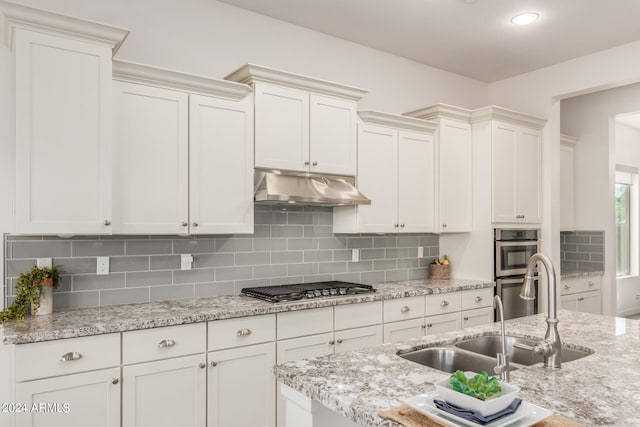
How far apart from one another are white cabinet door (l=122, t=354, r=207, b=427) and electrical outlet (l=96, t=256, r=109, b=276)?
0.72 meters

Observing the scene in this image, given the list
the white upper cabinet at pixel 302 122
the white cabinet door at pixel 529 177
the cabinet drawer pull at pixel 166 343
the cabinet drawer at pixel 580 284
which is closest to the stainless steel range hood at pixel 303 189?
the white upper cabinet at pixel 302 122

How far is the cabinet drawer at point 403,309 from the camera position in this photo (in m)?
3.49

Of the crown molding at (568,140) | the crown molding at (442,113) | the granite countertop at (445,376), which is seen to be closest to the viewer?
the granite countertop at (445,376)

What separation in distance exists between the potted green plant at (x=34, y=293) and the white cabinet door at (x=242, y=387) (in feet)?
3.09

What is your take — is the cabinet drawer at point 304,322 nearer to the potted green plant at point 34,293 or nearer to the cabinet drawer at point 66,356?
the cabinet drawer at point 66,356

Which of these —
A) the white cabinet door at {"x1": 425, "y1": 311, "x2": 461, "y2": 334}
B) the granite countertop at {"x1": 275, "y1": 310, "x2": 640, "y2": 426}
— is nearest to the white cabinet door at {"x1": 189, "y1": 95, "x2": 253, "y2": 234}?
the granite countertop at {"x1": 275, "y1": 310, "x2": 640, "y2": 426}

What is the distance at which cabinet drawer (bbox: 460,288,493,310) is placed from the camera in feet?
13.2

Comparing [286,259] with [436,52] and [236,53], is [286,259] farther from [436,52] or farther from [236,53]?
[436,52]

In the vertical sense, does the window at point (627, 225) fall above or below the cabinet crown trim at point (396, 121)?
below

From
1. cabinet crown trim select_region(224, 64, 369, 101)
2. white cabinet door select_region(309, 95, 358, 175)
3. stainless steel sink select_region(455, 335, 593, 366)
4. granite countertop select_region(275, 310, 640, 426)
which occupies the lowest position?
stainless steel sink select_region(455, 335, 593, 366)

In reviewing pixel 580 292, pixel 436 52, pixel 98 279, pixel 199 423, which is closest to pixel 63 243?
pixel 98 279

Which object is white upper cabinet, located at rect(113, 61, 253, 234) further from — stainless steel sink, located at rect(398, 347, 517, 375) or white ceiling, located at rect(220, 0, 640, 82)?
stainless steel sink, located at rect(398, 347, 517, 375)

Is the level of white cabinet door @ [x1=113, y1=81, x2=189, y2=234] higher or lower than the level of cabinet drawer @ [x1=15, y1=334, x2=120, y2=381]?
higher

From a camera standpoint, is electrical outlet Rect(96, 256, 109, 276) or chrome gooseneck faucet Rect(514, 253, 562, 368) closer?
chrome gooseneck faucet Rect(514, 253, 562, 368)
